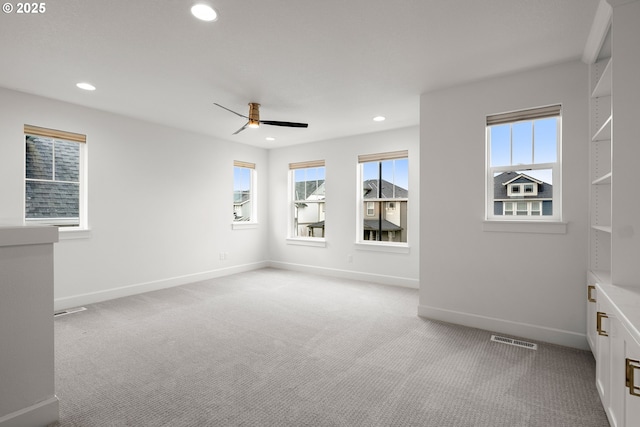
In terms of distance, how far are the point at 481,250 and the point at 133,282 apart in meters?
4.58

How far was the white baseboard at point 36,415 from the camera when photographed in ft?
5.73

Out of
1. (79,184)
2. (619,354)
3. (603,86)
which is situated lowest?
(619,354)

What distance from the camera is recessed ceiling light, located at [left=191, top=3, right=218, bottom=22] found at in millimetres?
2117

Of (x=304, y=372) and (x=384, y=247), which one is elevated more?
(x=384, y=247)

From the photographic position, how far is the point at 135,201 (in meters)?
4.72

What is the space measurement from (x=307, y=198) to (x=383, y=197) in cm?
165

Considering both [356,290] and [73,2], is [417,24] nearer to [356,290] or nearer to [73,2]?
[73,2]

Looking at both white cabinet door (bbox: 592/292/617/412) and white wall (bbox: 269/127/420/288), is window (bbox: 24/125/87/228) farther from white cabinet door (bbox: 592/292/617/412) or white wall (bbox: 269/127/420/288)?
white cabinet door (bbox: 592/292/617/412)

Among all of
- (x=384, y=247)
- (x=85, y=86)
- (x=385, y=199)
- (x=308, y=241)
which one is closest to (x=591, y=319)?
(x=384, y=247)

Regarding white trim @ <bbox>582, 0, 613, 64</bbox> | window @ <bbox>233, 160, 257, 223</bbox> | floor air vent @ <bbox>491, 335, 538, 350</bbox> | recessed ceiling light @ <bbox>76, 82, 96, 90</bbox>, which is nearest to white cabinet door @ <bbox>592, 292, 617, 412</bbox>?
floor air vent @ <bbox>491, 335, 538, 350</bbox>

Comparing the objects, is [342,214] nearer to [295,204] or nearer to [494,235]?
[295,204]

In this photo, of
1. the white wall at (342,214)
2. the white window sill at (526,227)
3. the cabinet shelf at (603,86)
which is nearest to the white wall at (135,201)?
the white wall at (342,214)

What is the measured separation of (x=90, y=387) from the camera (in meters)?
2.25

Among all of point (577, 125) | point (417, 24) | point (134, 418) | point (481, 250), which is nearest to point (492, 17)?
point (417, 24)
